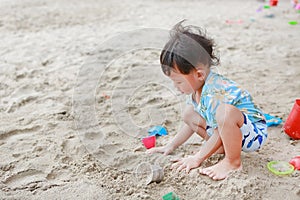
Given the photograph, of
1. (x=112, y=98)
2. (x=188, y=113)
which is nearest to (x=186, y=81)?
(x=188, y=113)

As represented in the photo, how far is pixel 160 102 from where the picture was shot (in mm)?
2389

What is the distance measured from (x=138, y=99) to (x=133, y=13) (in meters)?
2.73

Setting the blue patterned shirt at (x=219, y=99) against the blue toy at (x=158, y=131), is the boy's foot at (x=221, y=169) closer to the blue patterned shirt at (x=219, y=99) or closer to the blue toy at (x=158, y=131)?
the blue patterned shirt at (x=219, y=99)

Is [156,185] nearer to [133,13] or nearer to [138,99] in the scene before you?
[138,99]

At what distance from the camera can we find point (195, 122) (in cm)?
173

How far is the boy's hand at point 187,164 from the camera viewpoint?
1.63 meters

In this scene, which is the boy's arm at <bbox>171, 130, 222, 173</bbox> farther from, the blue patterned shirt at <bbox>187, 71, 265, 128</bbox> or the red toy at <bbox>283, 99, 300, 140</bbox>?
the red toy at <bbox>283, 99, 300, 140</bbox>

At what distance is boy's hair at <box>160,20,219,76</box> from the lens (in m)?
1.52

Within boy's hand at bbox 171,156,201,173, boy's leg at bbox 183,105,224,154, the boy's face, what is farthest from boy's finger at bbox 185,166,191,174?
the boy's face

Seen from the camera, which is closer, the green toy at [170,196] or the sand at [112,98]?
the green toy at [170,196]

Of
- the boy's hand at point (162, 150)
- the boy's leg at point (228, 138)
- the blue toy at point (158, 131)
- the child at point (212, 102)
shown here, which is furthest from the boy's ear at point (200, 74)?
the blue toy at point (158, 131)

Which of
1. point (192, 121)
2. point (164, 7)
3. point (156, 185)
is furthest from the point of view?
point (164, 7)

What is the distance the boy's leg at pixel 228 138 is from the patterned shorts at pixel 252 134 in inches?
1.7

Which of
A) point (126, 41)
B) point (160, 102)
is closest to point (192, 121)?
point (160, 102)
